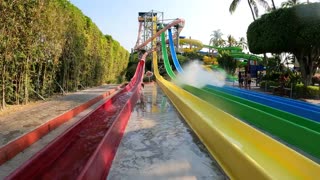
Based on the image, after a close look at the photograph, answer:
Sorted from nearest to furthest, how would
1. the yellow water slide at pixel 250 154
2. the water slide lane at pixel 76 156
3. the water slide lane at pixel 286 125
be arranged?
1. the yellow water slide at pixel 250 154
2. the water slide lane at pixel 76 156
3. the water slide lane at pixel 286 125

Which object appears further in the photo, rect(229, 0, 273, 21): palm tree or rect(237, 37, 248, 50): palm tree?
rect(237, 37, 248, 50): palm tree

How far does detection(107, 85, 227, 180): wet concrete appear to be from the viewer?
4.55m

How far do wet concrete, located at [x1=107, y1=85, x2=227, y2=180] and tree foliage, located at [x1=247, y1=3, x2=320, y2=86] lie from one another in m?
9.79

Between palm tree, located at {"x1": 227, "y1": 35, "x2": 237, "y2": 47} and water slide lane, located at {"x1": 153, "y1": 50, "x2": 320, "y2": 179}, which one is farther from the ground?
palm tree, located at {"x1": 227, "y1": 35, "x2": 237, "y2": 47}

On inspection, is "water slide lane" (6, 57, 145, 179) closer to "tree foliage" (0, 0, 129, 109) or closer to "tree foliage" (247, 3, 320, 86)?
"tree foliage" (0, 0, 129, 109)

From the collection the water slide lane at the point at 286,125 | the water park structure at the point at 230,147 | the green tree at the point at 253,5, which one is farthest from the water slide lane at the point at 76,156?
the green tree at the point at 253,5

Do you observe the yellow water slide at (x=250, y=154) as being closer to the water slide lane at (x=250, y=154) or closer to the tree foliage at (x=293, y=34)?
the water slide lane at (x=250, y=154)

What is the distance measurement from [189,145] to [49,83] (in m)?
8.96

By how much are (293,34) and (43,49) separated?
36.1 ft

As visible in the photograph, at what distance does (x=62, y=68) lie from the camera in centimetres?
1594

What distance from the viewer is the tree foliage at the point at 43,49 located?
9461 millimetres

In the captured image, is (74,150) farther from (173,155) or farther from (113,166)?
(173,155)

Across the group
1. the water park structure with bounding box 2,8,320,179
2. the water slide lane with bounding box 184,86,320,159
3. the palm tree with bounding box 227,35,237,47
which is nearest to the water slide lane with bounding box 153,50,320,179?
the water park structure with bounding box 2,8,320,179

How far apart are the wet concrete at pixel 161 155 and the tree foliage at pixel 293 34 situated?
9793mm
